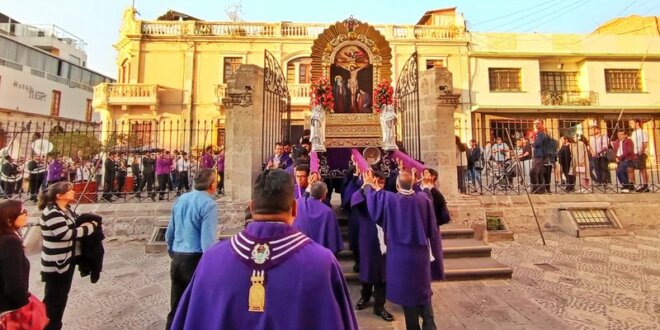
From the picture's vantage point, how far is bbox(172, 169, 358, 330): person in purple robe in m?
1.30

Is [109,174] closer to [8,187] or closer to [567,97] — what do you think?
[8,187]

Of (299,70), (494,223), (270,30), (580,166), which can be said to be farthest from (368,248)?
(270,30)

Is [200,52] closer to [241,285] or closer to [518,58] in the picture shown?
[518,58]

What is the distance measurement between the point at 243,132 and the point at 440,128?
14.5 feet

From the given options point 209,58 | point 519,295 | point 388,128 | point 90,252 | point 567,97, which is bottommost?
point 519,295

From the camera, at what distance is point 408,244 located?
11.7 ft

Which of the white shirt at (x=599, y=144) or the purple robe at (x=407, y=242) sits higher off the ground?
the white shirt at (x=599, y=144)

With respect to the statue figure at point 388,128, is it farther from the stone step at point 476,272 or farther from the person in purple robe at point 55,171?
the person in purple robe at point 55,171

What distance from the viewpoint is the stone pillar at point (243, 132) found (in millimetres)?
7133

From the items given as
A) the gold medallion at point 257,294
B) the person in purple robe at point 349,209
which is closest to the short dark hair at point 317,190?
the person in purple robe at point 349,209

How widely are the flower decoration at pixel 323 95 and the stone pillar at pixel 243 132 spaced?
1.86 meters

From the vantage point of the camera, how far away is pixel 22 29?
108 ft

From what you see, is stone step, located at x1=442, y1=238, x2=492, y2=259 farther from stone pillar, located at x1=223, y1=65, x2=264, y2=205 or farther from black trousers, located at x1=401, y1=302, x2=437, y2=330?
stone pillar, located at x1=223, y1=65, x2=264, y2=205

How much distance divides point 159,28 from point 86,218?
890 inches
